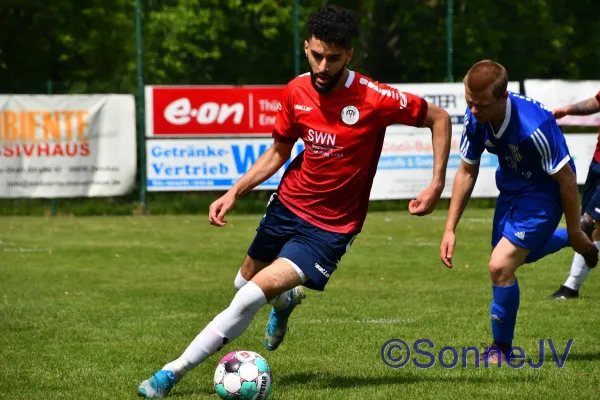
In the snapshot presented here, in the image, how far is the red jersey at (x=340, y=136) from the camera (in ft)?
21.4

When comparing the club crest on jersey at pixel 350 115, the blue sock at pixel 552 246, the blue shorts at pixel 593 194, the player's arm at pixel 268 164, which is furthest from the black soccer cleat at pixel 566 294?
the club crest on jersey at pixel 350 115

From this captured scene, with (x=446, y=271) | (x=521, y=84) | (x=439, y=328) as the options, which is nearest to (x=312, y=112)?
(x=439, y=328)

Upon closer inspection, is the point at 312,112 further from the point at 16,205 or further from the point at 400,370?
the point at 16,205

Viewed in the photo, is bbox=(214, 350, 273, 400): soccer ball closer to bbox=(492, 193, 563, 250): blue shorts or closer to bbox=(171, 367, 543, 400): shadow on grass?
bbox=(171, 367, 543, 400): shadow on grass

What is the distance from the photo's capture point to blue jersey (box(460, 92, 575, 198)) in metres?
6.72

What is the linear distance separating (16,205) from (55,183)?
2.73ft

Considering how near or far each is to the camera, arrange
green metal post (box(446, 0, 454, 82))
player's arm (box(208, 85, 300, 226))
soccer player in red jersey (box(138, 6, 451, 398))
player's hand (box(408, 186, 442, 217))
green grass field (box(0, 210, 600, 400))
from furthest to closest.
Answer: green metal post (box(446, 0, 454, 82)), green grass field (box(0, 210, 600, 400)), player's arm (box(208, 85, 300, 226)), soccer player in red jersey (box(138, 6, 451, 398)), player's hand (box(408, 186, 442, 217))

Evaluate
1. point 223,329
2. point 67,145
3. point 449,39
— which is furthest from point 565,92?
point 223,329

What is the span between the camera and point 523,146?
6781 millimetres

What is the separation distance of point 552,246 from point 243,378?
101 inches

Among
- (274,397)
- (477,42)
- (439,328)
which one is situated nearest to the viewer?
(274,397)

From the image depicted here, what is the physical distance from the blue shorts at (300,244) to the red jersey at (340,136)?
0.19ft

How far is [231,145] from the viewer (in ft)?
63.3

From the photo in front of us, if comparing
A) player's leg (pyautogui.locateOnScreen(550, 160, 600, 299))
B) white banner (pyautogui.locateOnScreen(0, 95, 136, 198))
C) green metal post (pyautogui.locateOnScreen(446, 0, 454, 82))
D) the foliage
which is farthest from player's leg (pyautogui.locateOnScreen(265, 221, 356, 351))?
green metal post (pyautogui.locateOnScreen(446, 0, 454, 82))
